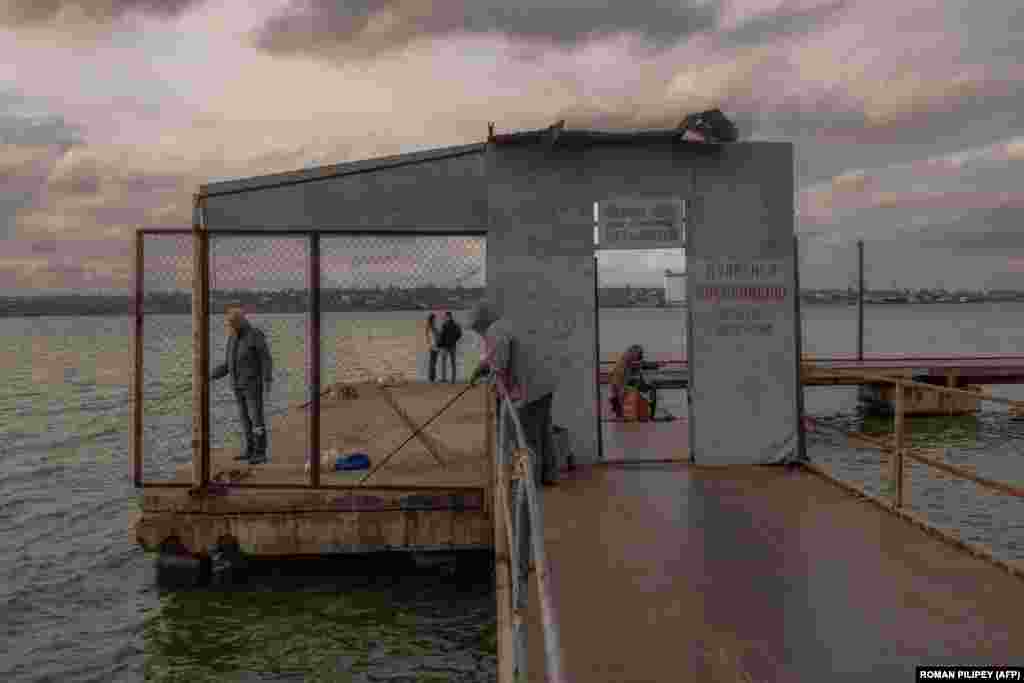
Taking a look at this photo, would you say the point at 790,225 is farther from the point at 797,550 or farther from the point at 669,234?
the point at 797,550

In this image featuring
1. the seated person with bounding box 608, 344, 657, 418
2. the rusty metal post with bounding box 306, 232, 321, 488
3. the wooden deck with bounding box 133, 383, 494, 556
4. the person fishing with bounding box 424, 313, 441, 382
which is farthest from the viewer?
the person fishing with bounding box 424, 313, 441, 382

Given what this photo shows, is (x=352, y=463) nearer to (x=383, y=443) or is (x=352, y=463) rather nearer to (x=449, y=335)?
(x=383, y=443)

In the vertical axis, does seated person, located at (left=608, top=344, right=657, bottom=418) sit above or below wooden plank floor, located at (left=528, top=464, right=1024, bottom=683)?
above

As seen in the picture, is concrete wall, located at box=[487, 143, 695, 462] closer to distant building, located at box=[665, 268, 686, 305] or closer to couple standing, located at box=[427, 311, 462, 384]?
distant building, located at box=[665, 268, 686, 305]

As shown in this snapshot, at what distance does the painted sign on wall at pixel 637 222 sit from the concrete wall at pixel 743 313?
0.81 feet

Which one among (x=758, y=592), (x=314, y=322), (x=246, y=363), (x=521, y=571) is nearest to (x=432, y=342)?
(x=246, y=363)

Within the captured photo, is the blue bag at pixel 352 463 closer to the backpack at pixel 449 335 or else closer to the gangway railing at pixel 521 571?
the gangway railing at pixel 521 571

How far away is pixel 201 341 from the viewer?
313 inches

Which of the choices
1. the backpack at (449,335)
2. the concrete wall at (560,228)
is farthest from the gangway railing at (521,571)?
the backpack at (449,335)

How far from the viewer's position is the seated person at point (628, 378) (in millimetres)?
13625

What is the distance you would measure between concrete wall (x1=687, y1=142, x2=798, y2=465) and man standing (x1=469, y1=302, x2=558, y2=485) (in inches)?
66.3

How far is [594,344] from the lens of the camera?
881 cm

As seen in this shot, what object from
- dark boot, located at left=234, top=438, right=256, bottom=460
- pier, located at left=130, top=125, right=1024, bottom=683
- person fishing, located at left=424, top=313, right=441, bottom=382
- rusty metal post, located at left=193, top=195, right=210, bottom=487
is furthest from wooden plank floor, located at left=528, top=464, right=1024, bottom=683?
person fishing, located at left=424, top=313, right=441, bottom=382

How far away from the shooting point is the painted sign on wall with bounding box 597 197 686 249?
8789 millimetres
